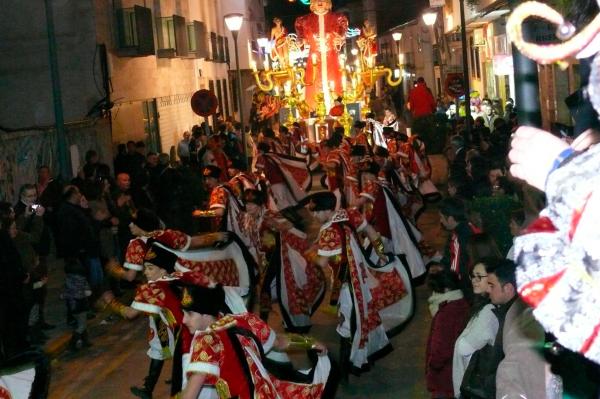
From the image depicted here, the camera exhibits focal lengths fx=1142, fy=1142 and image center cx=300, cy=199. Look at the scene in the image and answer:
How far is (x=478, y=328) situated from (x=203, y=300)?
4.80 ft

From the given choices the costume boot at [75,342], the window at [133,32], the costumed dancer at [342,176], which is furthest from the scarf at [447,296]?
the window at [133,32]

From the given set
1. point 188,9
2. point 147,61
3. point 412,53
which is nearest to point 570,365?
point 147,61

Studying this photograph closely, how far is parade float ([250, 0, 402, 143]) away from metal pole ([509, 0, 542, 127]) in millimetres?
25152

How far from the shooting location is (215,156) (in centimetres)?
2186

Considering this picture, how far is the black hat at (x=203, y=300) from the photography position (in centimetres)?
597

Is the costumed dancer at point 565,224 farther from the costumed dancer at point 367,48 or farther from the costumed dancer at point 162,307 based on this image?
the costumed dancer at point 367,48

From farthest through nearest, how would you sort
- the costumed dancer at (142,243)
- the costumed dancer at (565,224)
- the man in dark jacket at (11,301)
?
the man in dark jacket at (11,301) → the costumed dancer at (142,243) → the costumed dancer at (565,224)

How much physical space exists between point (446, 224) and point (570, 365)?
6260 mm

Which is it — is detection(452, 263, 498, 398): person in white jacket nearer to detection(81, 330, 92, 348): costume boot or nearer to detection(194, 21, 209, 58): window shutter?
detection(81, 330, 92, 348): costume boot

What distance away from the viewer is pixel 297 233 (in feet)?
39.2

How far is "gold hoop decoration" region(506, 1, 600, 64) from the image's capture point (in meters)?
2.46

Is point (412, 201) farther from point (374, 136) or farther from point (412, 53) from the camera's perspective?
A: point (412, 53)

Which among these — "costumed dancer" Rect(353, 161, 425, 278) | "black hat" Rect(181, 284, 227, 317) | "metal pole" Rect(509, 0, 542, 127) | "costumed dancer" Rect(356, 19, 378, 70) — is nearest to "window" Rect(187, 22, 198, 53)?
"costumed dancer" Rect(356, 19, 378, 70)

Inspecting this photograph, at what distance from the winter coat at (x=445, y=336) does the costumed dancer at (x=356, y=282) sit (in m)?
2.60
